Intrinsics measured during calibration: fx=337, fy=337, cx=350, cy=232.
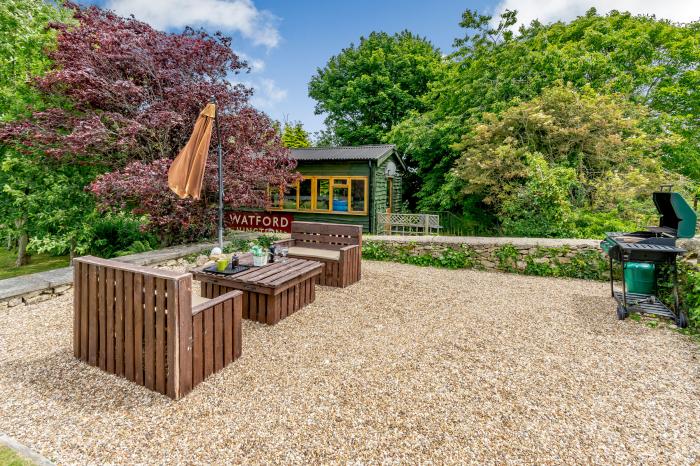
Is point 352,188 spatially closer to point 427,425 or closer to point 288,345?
point 288,345

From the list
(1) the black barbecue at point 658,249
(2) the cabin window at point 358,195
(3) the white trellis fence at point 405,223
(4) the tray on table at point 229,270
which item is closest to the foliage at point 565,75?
(3) the white trellis fence at point 405,223

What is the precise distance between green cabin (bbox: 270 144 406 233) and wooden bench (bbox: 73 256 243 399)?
8.35 metres

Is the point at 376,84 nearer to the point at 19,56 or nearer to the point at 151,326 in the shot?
the point at 19,56

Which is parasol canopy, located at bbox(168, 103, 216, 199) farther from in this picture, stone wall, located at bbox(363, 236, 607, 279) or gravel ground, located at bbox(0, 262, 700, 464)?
stone wall, located at bbox(363, 236, 607, 279)

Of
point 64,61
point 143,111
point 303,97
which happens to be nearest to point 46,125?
point 64,61

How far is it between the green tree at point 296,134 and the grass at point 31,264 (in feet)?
46.9

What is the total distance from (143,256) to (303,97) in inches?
838

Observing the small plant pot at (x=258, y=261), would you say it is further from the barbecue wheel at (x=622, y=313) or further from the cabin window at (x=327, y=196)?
the cabin window at (x=327, y=196)

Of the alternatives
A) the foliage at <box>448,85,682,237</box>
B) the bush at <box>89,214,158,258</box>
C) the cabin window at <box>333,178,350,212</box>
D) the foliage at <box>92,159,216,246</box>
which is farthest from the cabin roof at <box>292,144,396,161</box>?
the bush at <box>89,214,158,258</box>

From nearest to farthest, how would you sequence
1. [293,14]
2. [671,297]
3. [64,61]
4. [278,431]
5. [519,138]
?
[278,431]
[671,297]
[64,61]
[519,138]
[293,14]

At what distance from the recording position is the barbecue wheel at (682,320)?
152 inches

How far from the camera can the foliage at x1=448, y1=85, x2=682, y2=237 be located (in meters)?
7.48

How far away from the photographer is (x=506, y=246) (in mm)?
6453

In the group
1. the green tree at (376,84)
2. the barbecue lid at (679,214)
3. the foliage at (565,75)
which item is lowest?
the barbecue lid at (679,214)
